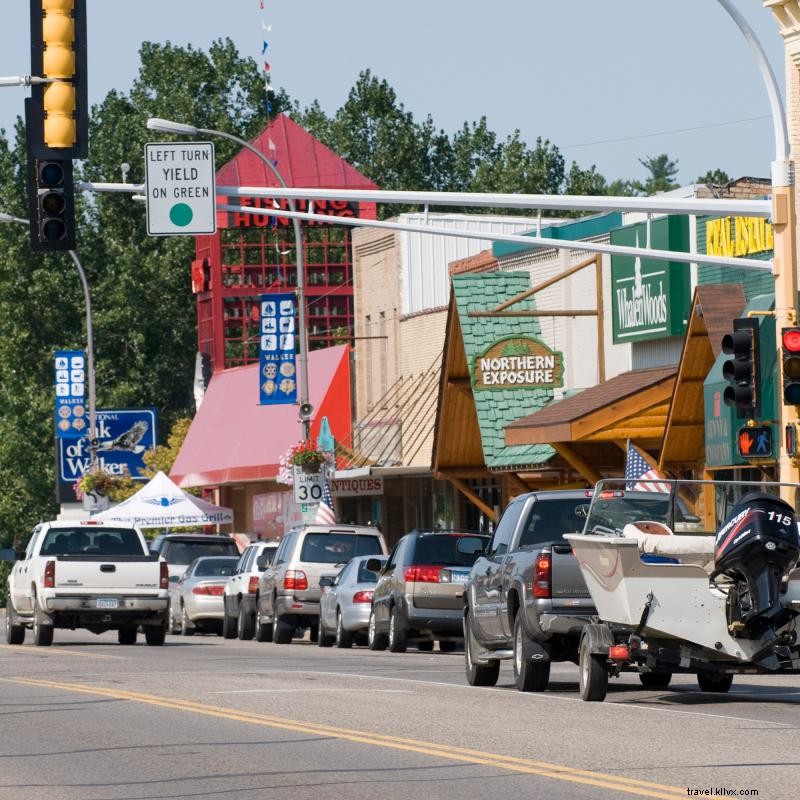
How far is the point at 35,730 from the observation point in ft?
51.9

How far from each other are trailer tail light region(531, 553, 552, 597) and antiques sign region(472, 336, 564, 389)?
21.0m

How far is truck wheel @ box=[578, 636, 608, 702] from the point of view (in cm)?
1712

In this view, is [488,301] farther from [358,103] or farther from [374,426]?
[358,103]

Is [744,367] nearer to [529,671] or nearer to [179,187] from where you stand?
[529,671]

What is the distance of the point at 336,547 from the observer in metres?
34.5

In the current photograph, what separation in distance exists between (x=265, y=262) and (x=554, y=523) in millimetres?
55197

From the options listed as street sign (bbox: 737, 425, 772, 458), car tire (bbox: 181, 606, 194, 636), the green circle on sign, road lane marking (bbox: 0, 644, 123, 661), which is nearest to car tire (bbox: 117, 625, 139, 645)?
road lane marking (bbox: 0, 644, 123, 661)

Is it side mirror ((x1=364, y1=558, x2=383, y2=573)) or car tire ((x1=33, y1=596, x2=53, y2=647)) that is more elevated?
side mirror ((x1=364, y1=558, x2=383, y2=573))

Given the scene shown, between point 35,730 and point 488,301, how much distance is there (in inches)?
992

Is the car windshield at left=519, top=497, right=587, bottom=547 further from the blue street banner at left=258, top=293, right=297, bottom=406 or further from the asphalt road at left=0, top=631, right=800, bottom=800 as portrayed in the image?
the blue street banner at left=258, top=293, right=297, bottom=406

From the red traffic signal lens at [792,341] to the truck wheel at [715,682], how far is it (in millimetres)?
5344

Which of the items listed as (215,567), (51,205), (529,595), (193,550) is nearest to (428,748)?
(529,595)

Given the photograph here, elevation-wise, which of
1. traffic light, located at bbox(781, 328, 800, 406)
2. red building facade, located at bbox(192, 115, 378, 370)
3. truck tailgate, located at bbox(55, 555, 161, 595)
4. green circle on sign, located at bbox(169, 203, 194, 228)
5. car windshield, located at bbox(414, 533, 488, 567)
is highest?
red building facade, located at bbox(192, 115, 378, 370)

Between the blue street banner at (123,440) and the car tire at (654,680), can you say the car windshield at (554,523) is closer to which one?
the car tire at (654,680)
